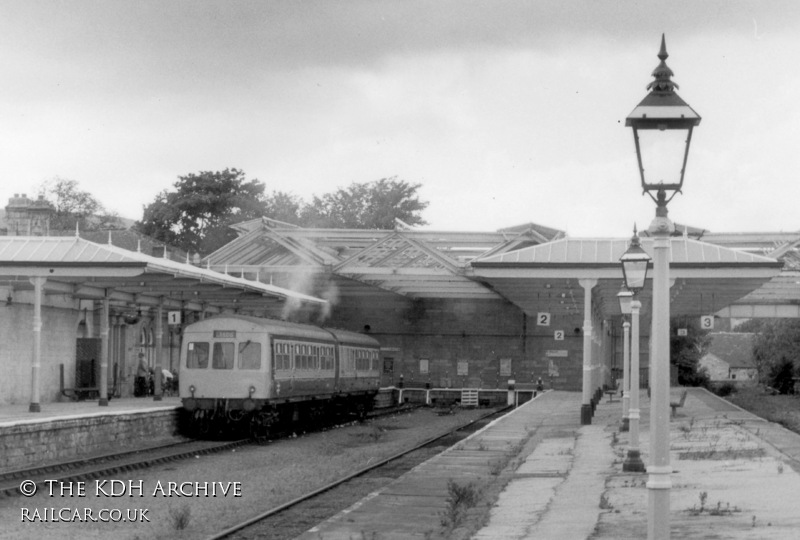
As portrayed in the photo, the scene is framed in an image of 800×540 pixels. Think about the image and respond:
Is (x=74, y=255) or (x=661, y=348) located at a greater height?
(x=74, y=255)

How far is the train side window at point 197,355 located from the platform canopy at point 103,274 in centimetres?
157

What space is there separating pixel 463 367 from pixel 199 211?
27.1 meters

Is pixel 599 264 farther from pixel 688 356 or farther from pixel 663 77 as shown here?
pixel 688 356

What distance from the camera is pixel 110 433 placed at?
2366cm

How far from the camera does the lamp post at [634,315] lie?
13.9 metres

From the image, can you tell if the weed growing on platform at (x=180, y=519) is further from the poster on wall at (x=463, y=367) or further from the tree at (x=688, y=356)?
the tree at (x=688, y=356)

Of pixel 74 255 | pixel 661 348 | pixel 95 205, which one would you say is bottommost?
pixel 661 348

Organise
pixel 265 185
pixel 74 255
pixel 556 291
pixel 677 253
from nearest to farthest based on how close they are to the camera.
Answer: pixel 74 255 < pixel 677 253 < pixel 556 291 < pixel 265 185

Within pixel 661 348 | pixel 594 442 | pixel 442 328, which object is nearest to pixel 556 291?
pixel 594 442

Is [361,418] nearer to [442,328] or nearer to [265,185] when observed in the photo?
[442,328]

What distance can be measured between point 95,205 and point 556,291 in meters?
52.2

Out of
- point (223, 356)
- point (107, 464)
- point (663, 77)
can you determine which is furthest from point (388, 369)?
point (663, 77)

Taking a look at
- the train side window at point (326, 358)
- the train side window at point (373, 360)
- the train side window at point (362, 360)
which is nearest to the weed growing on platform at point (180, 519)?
the train side window at point (326, 358)

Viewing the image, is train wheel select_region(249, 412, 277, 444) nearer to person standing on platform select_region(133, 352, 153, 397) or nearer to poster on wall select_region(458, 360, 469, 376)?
person standing on platform select_region(133, 352, 153, 397)
